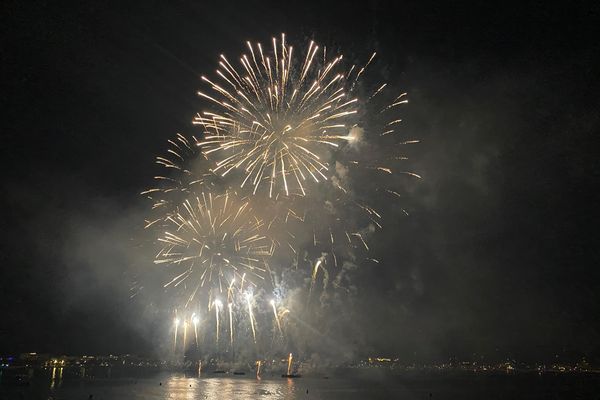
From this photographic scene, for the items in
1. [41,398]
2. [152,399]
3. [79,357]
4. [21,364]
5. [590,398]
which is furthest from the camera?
[79,357]

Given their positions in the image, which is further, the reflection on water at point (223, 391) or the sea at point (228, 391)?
the reflection on water at point (223, 391)

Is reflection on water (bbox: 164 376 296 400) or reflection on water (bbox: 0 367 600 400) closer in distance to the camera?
reflection on water (bbox: 0 367 600 400)

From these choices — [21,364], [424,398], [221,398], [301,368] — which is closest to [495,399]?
[424,398]

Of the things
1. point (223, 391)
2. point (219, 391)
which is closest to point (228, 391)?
point (223, 391)

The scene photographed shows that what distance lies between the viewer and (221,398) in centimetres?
7138

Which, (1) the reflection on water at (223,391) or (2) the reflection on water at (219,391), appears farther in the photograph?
(1) the reflection on water at (223,391)

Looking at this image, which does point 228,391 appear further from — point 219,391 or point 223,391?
point 219,391

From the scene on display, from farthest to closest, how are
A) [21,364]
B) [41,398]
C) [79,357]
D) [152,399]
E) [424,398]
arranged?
[79,357]
[21,364]
[424,398]
[152,399]
[41,398]

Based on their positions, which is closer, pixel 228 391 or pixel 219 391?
pixel 219 391

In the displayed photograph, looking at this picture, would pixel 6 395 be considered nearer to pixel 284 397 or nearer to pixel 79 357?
pixel 284 397

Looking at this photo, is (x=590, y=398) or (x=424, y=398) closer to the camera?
(x=424, y=398)

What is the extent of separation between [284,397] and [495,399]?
4164 centimetres

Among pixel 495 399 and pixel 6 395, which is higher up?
pixel 6 395

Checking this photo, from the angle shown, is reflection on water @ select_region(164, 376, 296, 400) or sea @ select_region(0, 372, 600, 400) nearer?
sea @ select_region(0, 372, 600, 400)
